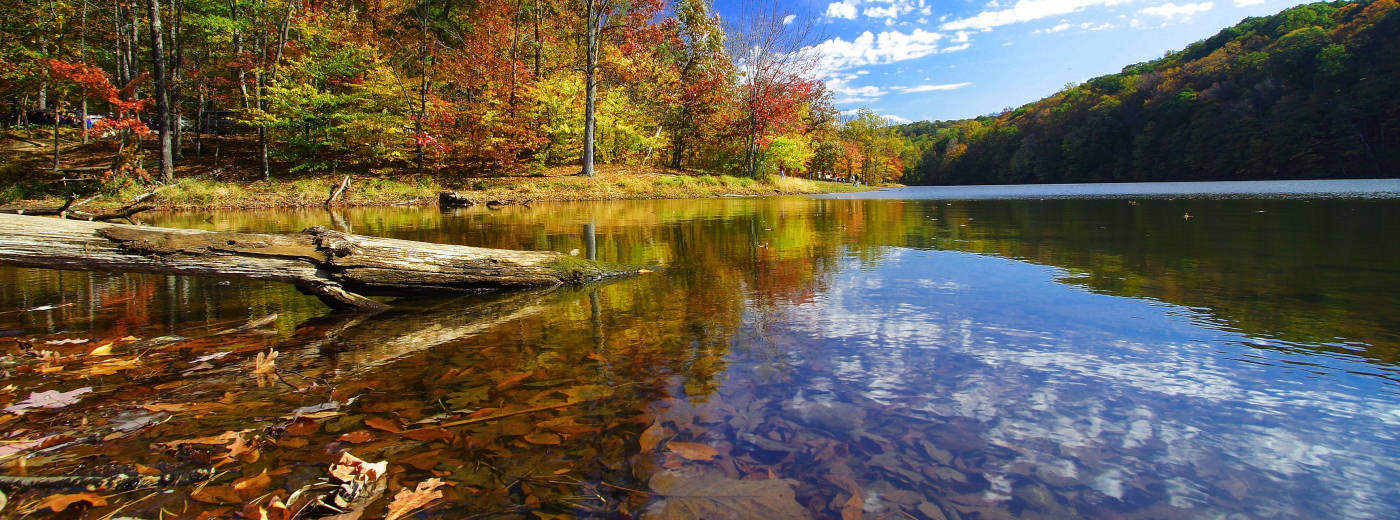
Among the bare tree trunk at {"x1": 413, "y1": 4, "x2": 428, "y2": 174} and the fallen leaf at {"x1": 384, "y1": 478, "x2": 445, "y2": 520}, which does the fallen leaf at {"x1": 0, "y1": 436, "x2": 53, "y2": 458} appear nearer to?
the fallen leaf at {"x1": 384, "y1": 478, "x2": 445, "y2": 520}

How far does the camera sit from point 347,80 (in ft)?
82.2

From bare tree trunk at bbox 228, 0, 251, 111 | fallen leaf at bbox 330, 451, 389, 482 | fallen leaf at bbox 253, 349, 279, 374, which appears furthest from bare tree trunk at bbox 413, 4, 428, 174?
fallen leaf at bbox 330, 451, 389, 482

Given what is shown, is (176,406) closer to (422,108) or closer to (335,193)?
(335,193)

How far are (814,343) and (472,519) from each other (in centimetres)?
247

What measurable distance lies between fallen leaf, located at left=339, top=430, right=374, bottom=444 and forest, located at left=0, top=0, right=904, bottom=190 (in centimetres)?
2245

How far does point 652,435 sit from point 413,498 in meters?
0.93

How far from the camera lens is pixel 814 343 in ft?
12.4

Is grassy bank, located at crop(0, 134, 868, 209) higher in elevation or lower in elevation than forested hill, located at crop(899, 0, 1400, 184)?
lower

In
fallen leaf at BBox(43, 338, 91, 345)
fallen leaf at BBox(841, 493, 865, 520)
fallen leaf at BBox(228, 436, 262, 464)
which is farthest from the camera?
fallen leaf at BBox(43, 338, 91, 345)

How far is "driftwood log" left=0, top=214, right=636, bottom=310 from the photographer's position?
4160 millimetres

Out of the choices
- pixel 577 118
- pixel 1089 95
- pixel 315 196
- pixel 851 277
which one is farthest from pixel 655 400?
pixel 1089 95

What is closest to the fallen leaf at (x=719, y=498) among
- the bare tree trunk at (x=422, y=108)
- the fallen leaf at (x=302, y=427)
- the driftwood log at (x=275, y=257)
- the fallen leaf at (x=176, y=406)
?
the fallen leaf at (x=302, y=427)

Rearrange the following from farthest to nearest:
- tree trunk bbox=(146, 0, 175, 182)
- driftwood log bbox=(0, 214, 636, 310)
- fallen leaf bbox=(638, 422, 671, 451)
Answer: tree trunk bbox=(146, 0, 175, 182)
driftwood log bbox=(0, 214, 636, 310)
fallen leaf bbox=(638, 422, 671, 451)

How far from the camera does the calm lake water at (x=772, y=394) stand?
6.59 ft
